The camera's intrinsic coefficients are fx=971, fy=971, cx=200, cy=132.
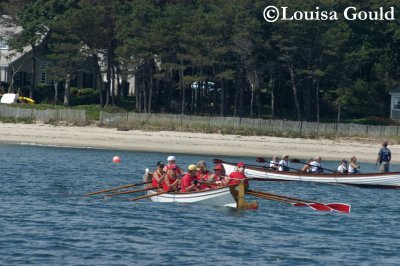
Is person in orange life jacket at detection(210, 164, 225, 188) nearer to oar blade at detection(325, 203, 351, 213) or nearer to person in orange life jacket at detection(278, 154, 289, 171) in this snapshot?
oar blade at detection(325, 203, 351, 213)

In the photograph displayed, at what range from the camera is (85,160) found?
53.8 metres

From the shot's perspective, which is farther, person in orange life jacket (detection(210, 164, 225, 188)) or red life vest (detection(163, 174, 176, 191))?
red life vest (detection(163, 174, 176, 191))

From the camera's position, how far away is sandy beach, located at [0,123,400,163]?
58.0 meters

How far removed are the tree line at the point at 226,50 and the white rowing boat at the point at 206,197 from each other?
37.9 metres

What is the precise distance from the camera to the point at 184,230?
29.2 meters

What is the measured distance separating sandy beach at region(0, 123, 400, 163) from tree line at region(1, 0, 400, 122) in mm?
10458

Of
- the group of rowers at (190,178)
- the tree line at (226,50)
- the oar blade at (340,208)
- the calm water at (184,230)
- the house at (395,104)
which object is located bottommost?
the calm water at (184,230)

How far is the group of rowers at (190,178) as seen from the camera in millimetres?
32562

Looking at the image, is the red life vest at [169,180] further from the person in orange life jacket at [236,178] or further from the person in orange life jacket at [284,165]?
the person in orange life jacket at [284,165]

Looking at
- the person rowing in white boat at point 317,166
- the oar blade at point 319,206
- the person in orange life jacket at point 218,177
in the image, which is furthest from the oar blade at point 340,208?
the person rowing in white boat at point 317,166

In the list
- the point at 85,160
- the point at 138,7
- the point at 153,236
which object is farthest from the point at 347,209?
the point at 138,7

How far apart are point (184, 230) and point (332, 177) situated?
1418 centimetres

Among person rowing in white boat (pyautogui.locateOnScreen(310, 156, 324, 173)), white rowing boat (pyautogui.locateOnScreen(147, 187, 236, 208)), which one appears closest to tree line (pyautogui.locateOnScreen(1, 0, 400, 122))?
person rowing in white boat (pyautogui.locateOnScreen(310, 156, 324, 173))

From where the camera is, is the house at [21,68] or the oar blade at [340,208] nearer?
the oar blade at [340,208]
